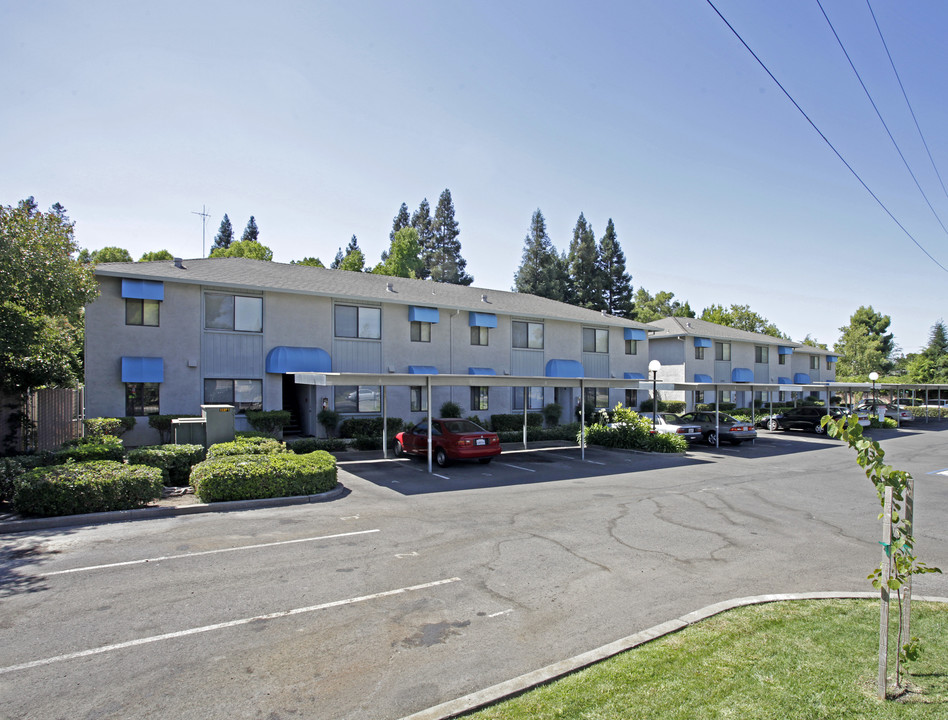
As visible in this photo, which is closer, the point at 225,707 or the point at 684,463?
the point at 225,707

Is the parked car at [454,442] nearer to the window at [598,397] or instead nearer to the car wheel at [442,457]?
the car wheel at [442,457]

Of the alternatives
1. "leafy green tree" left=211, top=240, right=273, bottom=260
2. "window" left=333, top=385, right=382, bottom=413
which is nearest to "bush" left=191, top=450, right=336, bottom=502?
"window" left=333, top=385, right=382, bottom=413

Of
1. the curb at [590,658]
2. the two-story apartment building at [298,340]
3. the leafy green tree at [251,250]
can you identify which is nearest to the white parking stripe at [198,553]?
the curb at [590,658]

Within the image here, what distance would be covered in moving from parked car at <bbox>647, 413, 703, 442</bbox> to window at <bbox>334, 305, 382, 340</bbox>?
41.8 ft

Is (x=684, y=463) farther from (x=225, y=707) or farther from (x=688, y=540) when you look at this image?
(x=225, y=707)

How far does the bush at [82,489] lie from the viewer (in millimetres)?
9945

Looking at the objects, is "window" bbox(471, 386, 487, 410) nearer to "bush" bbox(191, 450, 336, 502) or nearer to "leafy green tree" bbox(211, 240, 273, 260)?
"bush" bbox(191, 450, 336, 502)

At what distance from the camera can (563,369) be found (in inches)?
1191

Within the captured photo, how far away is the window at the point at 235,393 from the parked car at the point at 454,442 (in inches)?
275

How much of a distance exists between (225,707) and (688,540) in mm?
7418

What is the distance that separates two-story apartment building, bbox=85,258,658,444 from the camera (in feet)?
64.2

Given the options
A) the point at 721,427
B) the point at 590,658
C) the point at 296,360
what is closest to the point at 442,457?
the point at 296,360

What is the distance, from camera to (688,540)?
30.6ft

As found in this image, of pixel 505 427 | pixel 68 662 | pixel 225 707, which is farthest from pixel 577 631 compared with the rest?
pixel 505 427
